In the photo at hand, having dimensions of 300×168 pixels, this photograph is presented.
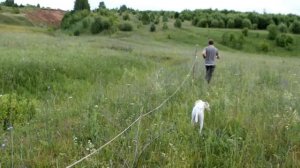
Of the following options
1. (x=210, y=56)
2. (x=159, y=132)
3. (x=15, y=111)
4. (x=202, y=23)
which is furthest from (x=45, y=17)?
(x=159, y=132)

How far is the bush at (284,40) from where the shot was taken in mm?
62594

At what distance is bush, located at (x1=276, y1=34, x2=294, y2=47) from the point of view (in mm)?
62594

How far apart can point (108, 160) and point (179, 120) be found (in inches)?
64.4

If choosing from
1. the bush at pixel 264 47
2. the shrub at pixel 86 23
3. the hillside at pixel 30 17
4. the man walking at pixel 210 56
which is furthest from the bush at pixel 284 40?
the man walking at pixel 210 56

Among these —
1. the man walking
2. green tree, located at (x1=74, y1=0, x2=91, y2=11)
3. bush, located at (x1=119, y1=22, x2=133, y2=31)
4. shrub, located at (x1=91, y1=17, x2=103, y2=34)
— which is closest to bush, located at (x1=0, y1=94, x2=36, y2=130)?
the man walking

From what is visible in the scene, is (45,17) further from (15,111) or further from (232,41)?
(15,111)

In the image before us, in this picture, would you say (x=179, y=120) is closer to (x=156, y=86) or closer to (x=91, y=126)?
(x=91, y=126)

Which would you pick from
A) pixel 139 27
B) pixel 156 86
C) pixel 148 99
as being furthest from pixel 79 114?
pixel 139 27

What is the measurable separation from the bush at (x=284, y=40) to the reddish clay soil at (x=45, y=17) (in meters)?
47.6

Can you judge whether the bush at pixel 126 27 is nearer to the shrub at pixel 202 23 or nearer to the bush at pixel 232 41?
the bush at pixel 232 41

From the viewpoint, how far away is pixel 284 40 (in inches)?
2464

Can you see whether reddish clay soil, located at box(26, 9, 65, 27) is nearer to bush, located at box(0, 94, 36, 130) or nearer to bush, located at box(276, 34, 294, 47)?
bush, located at box(276, 34, 294, 47)

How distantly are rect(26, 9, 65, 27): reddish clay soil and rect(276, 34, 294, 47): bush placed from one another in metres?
47.6

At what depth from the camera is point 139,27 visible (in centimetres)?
6706
